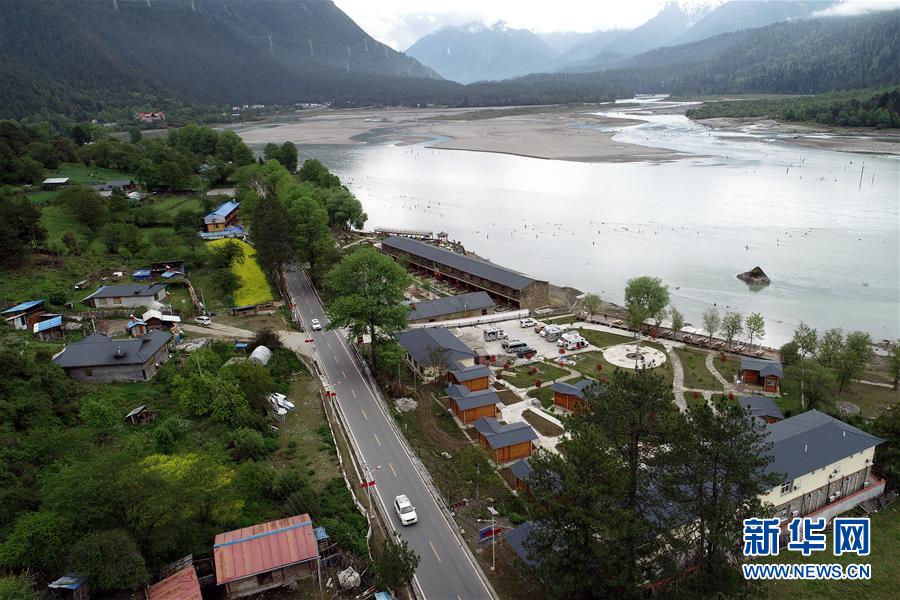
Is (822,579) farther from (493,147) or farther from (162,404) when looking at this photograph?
(493,147)

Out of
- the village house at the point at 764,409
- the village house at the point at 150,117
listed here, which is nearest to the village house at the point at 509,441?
the village house at the point at 764,409

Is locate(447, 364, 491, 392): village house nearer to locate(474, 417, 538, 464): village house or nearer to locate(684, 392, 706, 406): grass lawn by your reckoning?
locate(474, 417, 538, 464): village house

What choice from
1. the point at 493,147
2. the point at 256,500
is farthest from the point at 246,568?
the point at 493,147

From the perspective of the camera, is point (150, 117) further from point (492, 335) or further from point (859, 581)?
point (859, 581)

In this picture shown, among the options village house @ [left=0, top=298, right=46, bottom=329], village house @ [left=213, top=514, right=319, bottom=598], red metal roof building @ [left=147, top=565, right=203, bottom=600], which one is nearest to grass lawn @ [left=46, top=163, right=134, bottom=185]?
village house @ [left=0, top=298, right=46, bottom=329]

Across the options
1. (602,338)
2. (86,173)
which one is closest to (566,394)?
(602,338)

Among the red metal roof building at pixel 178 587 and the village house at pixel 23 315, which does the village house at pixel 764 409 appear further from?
the village house at pixel 23 315

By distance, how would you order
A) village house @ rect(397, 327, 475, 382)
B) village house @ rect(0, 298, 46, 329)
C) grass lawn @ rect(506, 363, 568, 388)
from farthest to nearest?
village house @ rect(0, 298, 46, 329) → grass lawn @ rect(506, 363, 568, 388) → village house @ rect(397, 327, 475, 382)
